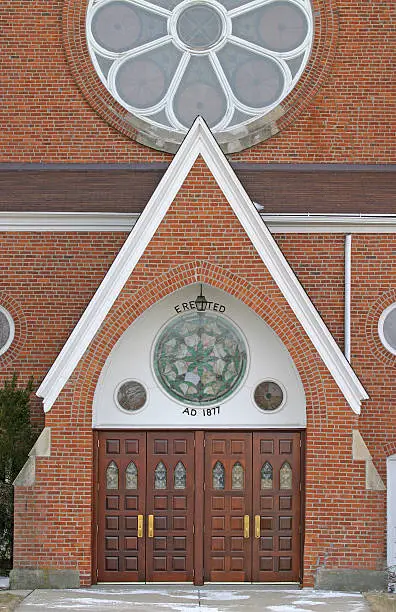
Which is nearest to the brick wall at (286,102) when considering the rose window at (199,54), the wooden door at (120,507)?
the rose window at (199,54)

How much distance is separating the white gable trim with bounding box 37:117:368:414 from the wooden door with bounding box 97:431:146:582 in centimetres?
138

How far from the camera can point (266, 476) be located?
1717 centimetres

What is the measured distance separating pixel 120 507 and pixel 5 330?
3.55m

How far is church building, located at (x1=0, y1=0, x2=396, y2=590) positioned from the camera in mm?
16406

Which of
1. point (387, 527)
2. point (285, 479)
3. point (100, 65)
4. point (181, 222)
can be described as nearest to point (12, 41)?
point (100, 65)

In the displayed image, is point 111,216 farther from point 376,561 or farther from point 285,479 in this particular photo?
point 376,561

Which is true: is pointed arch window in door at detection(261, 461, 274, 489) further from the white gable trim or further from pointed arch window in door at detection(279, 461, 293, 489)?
the white gable trim

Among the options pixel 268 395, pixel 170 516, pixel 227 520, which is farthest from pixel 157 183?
pixel 227 520

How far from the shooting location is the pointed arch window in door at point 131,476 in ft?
56.1

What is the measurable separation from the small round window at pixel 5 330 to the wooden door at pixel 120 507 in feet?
8.10

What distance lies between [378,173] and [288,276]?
4047mm

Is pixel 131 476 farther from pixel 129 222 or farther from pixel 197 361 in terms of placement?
Answer: pixel 129 222

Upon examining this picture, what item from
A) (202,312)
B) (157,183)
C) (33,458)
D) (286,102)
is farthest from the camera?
(286,102)

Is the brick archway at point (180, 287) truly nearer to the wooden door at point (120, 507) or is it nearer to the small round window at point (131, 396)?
the small round window at point (131, 396)
